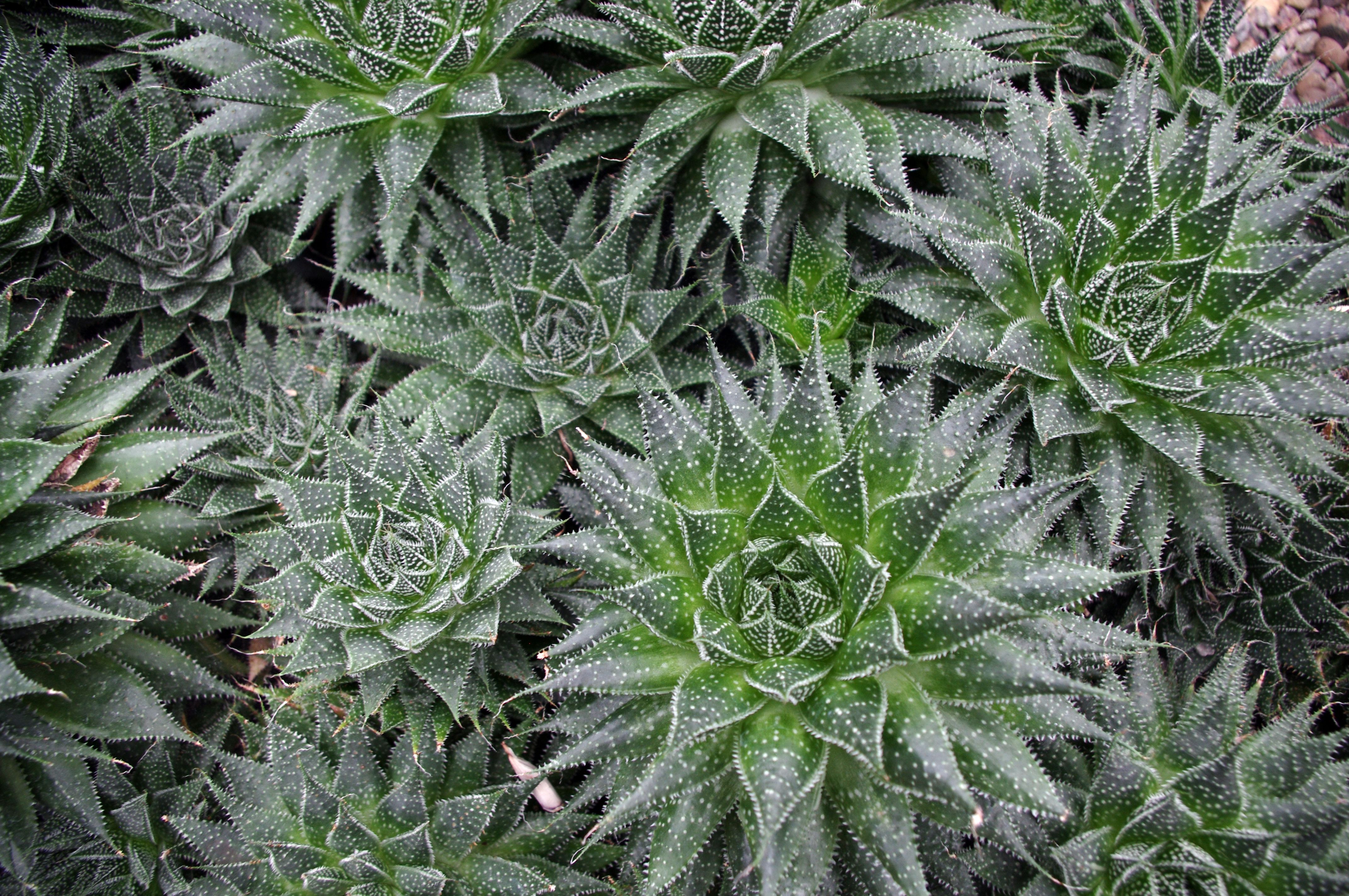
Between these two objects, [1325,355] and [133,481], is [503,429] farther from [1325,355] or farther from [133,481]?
[1325,355]

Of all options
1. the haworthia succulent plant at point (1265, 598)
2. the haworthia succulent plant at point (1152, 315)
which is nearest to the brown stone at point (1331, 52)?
the haworthia succulent plant at point (1152, 315)

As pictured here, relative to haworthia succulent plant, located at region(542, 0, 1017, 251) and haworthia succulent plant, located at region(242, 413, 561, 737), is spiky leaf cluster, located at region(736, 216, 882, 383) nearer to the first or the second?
haworthia succulent plant, located at region(542, 0, 1017, 251)

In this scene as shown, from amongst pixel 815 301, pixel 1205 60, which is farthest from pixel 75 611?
pixel 1205 60

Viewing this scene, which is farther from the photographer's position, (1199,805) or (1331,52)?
(1331,52)

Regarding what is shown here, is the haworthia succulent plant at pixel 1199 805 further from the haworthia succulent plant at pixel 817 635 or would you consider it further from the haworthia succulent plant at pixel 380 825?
the haworthia succulent plant at pixel 380 825

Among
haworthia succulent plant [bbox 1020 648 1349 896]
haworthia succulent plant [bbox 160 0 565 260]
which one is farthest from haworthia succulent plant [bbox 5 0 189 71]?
haworthia succulent plant [bbox 1020 648 1349 896]

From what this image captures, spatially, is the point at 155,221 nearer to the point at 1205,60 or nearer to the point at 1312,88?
the point at 1205,60

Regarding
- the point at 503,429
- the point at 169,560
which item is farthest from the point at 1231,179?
the point at 169,560

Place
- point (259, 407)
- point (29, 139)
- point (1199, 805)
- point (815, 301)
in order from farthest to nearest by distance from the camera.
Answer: point (259, 407)
point (29, 139)
point (815, 301)
point (1199, 805)
